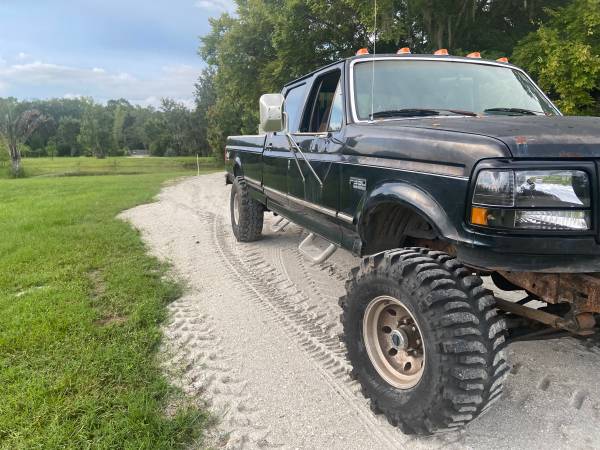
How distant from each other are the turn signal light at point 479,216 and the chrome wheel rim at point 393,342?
1.92ft

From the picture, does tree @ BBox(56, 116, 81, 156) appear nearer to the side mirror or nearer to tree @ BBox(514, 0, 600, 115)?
tree @ BBox(514, 0, 600, 115)

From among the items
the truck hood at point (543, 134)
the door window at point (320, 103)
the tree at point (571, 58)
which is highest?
the tree at point (571, 58)

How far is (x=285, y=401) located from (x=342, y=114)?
211 cm

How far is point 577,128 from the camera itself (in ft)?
7.38

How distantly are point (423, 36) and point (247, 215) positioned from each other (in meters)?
11.3

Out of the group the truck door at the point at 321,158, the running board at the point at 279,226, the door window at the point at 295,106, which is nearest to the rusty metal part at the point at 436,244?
the truck door at the point at 321,158

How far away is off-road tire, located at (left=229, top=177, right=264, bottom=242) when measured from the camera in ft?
A: 21.5

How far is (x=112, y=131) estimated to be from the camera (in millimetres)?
85562

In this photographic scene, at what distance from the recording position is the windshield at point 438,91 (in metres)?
3.40

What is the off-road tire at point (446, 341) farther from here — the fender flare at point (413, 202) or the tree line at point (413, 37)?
the tree line at point (413, 37)

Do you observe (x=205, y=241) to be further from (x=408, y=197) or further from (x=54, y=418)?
(x=408, y=197)

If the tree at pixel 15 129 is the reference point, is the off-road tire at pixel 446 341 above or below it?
below

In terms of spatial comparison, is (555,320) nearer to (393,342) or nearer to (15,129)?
(393,342)

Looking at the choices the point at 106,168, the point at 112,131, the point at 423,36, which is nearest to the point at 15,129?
the point at 106,168
